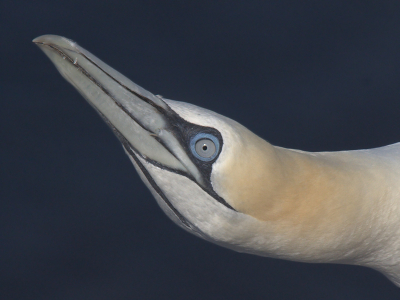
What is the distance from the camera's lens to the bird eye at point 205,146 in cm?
409

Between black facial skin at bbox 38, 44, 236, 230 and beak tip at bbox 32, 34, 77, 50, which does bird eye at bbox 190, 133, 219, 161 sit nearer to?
black facial skin at bbox 38, 44, 236, 230

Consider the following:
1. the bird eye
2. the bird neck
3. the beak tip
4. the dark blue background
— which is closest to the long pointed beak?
the beak tip

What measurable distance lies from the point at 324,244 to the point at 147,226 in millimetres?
3796

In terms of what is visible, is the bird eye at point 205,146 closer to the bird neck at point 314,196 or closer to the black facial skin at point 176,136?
the black facial skin at point 176,136

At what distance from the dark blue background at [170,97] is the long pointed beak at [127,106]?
3903 mm

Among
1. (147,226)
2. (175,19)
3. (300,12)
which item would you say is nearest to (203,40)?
(175,19)

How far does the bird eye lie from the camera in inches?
161

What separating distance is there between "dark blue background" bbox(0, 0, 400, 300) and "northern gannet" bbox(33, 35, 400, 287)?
11.0 ft

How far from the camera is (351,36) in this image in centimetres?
916

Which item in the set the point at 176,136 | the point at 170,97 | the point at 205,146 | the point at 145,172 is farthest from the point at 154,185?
the point at 170,97

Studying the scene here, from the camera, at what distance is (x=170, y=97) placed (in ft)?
28.8

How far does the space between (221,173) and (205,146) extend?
24 cm

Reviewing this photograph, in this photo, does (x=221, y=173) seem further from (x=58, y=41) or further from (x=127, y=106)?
(x=58, y=41)

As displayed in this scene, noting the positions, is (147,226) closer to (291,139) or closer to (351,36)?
(291,139)
